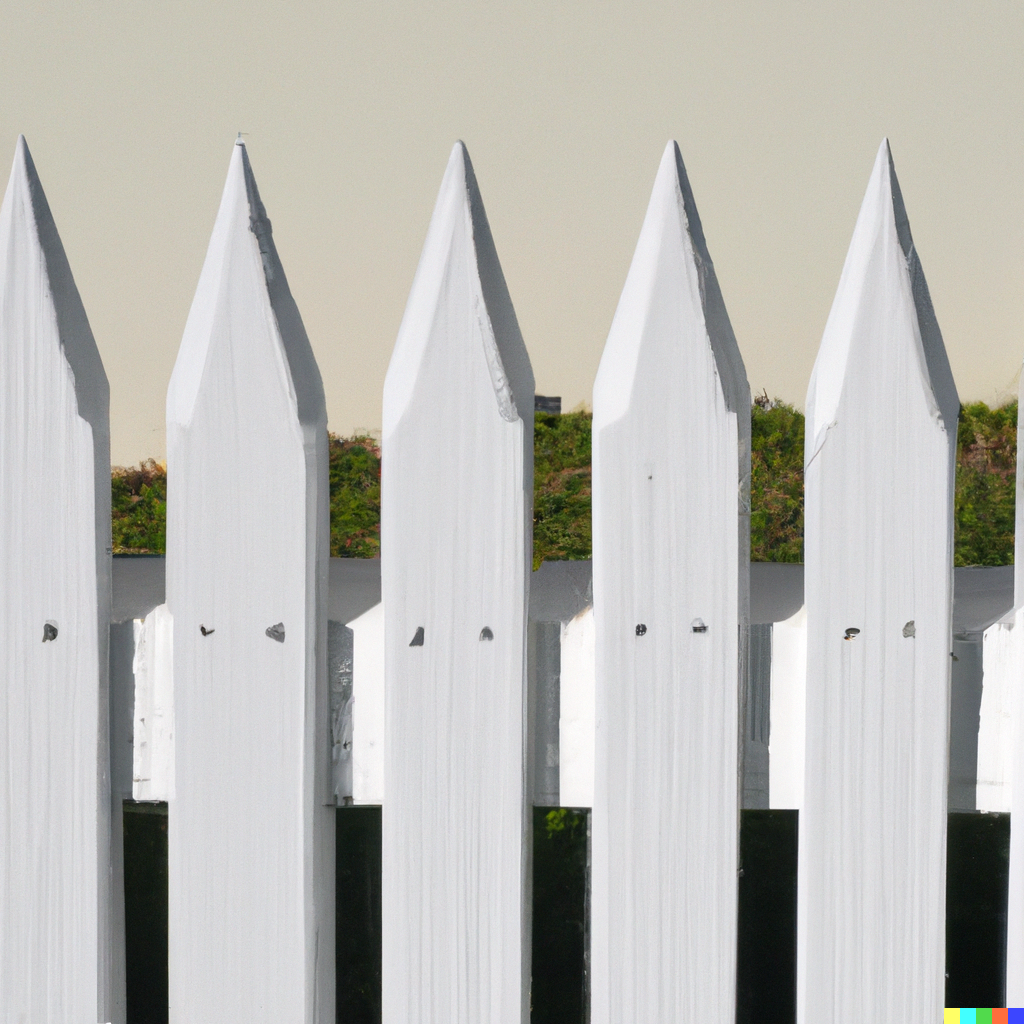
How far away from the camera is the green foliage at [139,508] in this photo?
106 inches

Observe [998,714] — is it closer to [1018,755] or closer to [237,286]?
[1018,755]

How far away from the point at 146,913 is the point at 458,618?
4.72ft

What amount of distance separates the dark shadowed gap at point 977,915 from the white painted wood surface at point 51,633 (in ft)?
5.13

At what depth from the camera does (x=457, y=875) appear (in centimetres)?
83

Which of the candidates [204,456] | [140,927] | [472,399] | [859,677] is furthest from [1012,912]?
[140,927]

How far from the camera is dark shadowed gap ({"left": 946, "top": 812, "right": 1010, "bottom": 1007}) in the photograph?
1.76 meters

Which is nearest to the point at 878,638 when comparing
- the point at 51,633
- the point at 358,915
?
the point at 51,633

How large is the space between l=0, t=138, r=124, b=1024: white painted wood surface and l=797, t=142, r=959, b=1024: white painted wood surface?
673 millimetres

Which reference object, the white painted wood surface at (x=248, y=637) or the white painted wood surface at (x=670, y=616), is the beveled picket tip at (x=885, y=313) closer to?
the white painted wood surface at (x=670, y=616)

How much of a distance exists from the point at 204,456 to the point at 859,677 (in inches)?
25.4

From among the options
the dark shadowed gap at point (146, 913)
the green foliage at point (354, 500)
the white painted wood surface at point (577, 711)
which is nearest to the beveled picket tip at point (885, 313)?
the white painted wood surface at point (577, 711)

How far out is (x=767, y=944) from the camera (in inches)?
71.0

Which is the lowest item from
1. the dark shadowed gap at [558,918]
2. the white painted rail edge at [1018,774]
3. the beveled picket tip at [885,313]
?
the dark shadowed gap at [558,918]

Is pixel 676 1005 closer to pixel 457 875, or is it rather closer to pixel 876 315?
pixel 457 875
